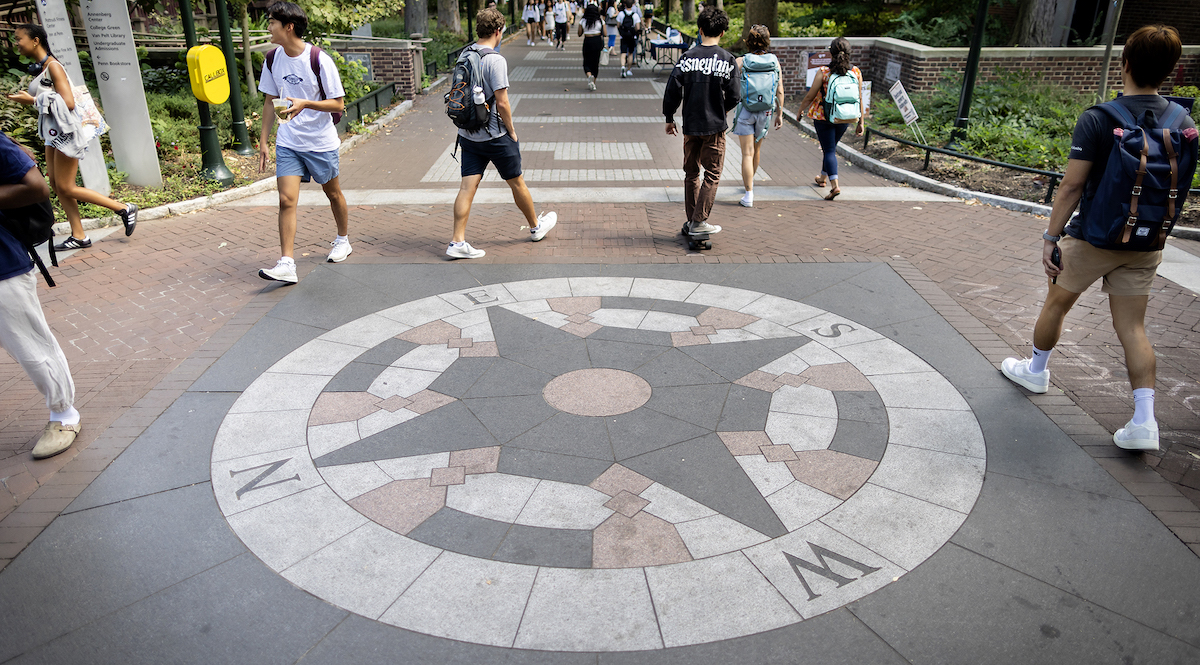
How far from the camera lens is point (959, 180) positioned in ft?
31.5

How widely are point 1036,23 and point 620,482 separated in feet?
53.3

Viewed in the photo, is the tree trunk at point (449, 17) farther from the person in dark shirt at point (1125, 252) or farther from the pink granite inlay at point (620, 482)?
the pink granite inlay at point (620, 482)

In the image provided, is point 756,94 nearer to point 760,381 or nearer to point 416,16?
point 760,381

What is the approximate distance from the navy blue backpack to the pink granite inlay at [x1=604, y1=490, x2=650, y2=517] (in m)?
2.67

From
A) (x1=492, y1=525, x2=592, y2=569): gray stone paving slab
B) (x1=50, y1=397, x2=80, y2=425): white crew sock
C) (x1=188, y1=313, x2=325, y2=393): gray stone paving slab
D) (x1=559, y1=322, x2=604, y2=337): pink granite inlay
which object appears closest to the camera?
(x1=492, y1=525, x2=592, y2=569): gray stone paving slab

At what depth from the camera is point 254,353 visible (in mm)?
5125

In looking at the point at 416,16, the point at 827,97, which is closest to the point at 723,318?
the point at 827,97

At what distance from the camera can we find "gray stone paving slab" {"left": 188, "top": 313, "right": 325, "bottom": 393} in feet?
15.6

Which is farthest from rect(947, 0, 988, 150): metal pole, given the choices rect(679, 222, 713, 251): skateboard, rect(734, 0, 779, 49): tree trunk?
rect(734, 0, 779, 49): tree trunk

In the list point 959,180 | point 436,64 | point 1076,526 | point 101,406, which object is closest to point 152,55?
point 436,64

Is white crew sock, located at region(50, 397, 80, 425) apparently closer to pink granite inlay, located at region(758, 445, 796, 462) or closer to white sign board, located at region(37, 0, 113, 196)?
pink granite inlay, located at region(758, 445, 796, 462)

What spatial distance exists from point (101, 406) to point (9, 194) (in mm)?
1448

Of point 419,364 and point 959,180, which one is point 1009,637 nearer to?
point 419,364

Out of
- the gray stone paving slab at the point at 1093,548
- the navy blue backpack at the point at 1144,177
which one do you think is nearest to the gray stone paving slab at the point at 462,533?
the gray stone paving slab at the point at 1093,548
